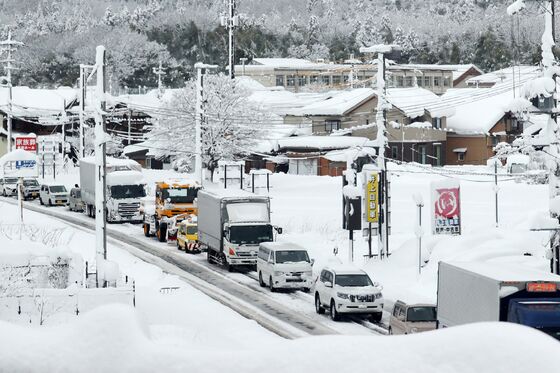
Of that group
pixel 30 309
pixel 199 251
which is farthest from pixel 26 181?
pixel 30 309

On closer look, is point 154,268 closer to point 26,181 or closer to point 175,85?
point 26,181

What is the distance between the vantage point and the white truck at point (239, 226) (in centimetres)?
4181

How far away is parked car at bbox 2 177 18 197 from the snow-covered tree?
12.3 meters

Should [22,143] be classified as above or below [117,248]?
above

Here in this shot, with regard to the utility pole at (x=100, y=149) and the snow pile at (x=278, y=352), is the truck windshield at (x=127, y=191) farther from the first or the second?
the snow pile at (x=278, y=352)

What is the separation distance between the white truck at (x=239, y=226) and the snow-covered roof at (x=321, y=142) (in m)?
44.9

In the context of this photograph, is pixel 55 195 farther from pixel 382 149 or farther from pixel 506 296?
pixel 506 296

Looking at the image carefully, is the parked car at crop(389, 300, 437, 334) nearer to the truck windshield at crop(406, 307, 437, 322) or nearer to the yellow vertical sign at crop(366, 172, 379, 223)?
the truck windshield at crop(406, 307, 437, 322)

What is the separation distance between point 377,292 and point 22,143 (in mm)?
39150

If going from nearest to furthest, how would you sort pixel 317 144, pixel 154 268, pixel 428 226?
pixel 154 268 < pixel 428 226 < pixel 317 144

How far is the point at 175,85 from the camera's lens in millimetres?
189500

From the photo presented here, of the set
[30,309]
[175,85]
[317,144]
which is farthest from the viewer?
[175,85]

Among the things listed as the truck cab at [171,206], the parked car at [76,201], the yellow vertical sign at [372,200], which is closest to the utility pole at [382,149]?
the yellow vertical sign at [372,200]

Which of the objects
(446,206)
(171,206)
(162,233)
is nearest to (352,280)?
(446,206)
